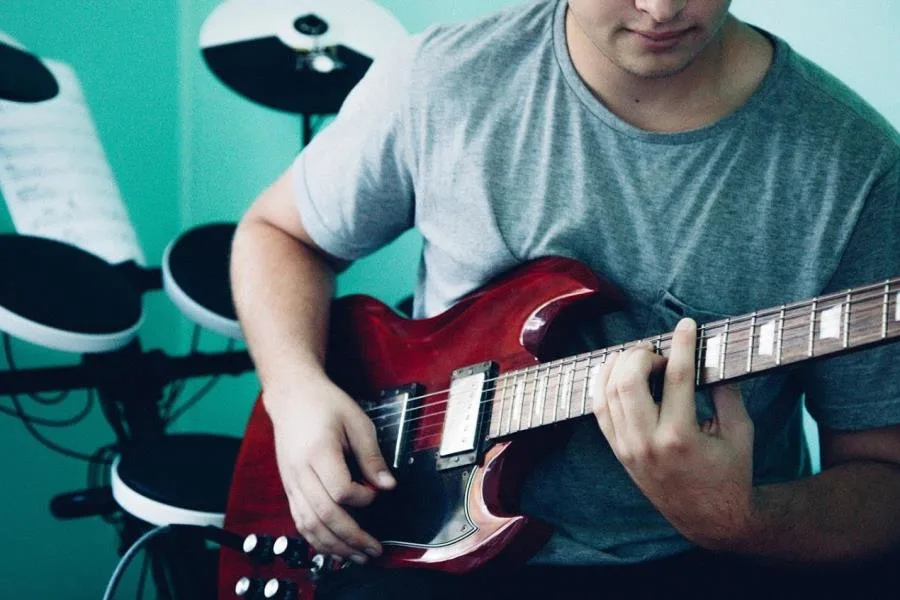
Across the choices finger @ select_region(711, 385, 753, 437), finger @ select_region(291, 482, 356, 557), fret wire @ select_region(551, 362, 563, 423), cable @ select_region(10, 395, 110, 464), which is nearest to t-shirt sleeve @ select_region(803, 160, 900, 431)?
finger @ select_region(711, 385, 753, 437)

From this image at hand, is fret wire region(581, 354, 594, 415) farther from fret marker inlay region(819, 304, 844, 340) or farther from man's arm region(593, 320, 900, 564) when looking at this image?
fret marker inlay region(819, 304, 844, 340)

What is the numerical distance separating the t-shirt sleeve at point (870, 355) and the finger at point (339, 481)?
1.48 ft

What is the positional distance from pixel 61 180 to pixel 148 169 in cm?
50

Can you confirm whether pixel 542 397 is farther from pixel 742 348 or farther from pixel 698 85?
pixel 698 85

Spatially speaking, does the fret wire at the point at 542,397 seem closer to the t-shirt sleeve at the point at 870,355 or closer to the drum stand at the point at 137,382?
the t-shirt sleeve at the point at 870,355

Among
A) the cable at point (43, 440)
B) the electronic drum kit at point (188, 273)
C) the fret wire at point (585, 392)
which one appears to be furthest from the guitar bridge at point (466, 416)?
the cable at point (43, 440)

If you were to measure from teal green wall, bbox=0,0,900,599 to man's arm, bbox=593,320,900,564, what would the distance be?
109 centimetres

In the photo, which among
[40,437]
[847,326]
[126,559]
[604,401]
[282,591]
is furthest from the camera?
[40,437]

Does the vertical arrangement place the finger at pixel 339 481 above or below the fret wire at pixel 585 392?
below

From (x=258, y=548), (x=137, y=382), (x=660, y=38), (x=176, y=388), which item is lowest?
(x=176, y=388)

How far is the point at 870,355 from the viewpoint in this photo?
2.96 ft

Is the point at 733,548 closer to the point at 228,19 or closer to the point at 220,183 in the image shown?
the point at 228,19

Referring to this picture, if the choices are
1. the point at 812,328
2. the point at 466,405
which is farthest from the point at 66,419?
the point at 812,328

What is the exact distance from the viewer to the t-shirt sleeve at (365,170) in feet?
3.53
